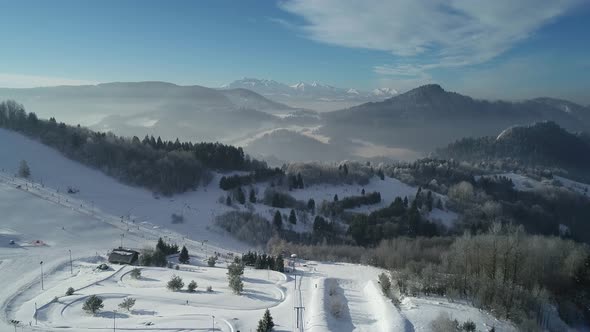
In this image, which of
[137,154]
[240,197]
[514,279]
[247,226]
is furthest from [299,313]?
[137,154]

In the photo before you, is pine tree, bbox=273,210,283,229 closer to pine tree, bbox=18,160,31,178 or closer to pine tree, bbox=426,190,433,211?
pine tree, bbox=426,190,433,211

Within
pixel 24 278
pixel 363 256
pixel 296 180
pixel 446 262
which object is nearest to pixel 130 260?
pixel 24 278

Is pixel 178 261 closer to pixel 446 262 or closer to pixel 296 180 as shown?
pixel 446 262

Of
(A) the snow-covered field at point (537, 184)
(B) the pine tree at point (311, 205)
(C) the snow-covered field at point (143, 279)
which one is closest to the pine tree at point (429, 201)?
(B) the pine tree at point (311, 205)

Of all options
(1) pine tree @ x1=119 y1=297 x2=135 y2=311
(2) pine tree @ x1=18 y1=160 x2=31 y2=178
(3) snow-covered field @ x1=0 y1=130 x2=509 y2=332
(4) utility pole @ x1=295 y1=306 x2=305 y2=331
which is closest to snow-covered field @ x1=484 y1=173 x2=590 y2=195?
(3) snow-covered field @ x1=0 y1=130 x2=509 y2=332

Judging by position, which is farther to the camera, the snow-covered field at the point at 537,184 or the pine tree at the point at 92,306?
the snow-covered field at the point at 537,184

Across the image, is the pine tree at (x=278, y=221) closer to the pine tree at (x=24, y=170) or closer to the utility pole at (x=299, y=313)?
the utility pole at (x=299, y=313)

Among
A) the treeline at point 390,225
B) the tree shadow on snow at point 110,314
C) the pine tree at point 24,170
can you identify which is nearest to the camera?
the tree shadow on snow at point 110,314
